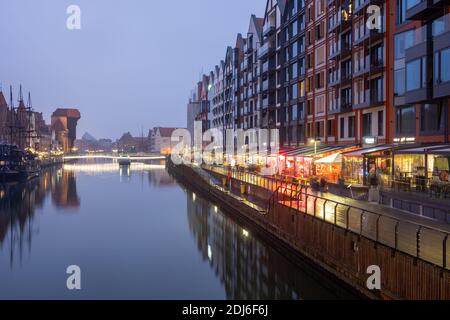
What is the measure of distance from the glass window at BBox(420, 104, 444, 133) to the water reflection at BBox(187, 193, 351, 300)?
A: 41.2ft

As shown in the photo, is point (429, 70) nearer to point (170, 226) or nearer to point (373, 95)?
point (373, 95)

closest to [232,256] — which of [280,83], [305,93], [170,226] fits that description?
[170,226]

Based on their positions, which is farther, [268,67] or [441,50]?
Answer: [268,67]

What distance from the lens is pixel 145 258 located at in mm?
22766

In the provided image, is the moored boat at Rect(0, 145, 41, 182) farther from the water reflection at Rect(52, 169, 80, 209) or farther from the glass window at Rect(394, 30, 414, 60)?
the glass window at Rect(394, 30, 414, 60)

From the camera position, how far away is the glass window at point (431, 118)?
27984mm

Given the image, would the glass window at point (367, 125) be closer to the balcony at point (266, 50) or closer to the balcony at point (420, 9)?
the balcony at point (420, 9)

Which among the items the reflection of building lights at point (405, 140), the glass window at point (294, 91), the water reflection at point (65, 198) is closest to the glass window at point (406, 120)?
the reflection of building lights at point (405, 140)

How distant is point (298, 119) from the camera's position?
174 ft

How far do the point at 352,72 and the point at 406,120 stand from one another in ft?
27.5

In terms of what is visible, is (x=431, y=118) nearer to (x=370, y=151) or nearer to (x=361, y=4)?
(x=370, y=151)

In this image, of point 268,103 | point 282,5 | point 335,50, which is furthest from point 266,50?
point 335,50

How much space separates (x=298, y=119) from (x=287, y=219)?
106ft

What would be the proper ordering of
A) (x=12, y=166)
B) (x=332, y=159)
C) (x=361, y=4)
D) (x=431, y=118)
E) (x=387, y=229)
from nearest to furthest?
(x=387, y=229) → (x=431, y=118) → (x=332, y=159) → (x=361, y=4) → (x=12, y=166)
